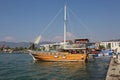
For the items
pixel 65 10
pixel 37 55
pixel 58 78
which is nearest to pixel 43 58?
pixel 37 55

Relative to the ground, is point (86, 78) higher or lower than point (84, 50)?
lower

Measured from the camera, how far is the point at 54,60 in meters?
66.3

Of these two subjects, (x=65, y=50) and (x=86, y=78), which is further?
(x=65, y=50)

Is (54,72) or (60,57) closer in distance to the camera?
(54,72)

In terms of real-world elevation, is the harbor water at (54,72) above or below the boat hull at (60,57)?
below

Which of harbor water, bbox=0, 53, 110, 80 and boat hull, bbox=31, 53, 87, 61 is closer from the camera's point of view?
harbor water, bbox=0, 53, 110, 80

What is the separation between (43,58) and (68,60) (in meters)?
7.61

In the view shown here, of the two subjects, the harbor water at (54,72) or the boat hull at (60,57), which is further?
the boat hull at (60,57)

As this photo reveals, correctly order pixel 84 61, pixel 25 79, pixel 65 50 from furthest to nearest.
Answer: pixel 65 50, pixel 84 61, pixel 25 79

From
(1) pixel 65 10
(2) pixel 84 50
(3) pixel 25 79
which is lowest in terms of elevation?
(3) pixel 25 79

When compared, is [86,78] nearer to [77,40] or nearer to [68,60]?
[68,60]

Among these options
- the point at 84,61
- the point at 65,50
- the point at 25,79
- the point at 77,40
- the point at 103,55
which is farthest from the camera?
the point at 103,55

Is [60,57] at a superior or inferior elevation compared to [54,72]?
superior

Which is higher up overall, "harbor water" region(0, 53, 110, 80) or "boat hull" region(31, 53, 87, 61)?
"boat hull" region(31, 53, 87, 61)
